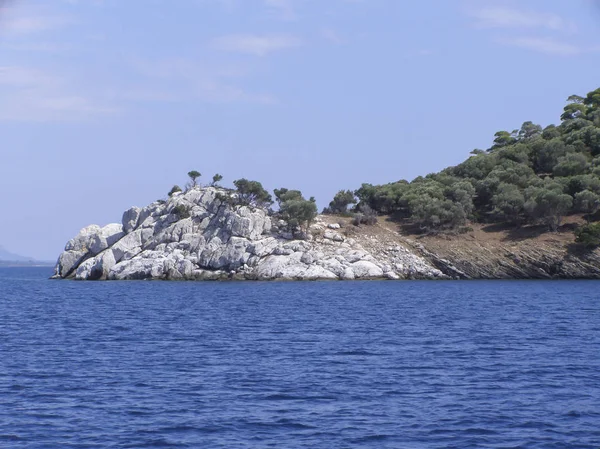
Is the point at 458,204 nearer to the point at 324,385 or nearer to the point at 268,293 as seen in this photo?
the point at 268,293

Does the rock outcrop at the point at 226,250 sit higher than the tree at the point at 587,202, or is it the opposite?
the tree at the point at 587,202

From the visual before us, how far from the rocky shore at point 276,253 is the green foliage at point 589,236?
1.60m

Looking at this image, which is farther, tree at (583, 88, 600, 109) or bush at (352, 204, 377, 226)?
tree at (583, 88, 600, 109)

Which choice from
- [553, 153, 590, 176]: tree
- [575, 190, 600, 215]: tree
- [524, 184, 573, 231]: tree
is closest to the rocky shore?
[524, 184, 573, 231]: tree

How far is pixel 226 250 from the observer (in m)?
86.1

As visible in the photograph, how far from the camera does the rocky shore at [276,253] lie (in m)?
83.3

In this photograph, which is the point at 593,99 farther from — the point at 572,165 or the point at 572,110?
the point at 572,165

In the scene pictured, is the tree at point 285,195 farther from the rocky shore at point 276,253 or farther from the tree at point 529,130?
the tree at point 529,130

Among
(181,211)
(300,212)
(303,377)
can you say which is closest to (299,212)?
(300,212)

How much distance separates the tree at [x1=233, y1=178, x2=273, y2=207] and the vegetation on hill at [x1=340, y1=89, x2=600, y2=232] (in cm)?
1381

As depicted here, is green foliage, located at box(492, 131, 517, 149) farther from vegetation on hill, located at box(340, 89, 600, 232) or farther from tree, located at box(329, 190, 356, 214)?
tree, located at box(329, 190, 356, 214)

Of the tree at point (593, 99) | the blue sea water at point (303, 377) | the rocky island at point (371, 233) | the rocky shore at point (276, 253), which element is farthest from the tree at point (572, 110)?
the blue sea water at point (303, 377)

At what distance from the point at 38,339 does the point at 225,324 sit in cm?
1078

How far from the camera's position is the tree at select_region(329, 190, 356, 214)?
101 meters
